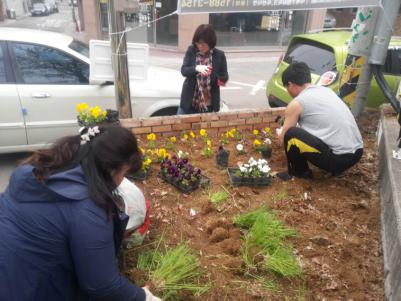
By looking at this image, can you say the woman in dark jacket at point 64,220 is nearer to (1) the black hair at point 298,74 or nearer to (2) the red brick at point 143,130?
(1) the black hair at point 298,74

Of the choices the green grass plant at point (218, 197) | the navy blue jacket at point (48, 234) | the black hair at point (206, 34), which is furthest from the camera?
the black hair at point (206, 34)

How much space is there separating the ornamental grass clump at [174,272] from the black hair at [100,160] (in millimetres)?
839

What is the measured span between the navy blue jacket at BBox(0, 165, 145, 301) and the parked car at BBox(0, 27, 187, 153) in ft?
10.2

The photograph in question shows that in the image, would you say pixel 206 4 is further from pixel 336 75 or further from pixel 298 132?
pixel 336 75

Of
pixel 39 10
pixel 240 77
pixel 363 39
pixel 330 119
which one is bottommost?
pixel 240 77

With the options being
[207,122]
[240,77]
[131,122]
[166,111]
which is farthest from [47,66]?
[240,77]

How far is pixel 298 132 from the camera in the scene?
3.38m

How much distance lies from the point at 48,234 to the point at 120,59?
2.69 m

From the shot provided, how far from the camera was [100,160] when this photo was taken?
5.01ft

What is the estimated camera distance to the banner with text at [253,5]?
3.44 metres

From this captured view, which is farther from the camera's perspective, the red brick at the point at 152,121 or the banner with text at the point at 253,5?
the red brick at the point at 152,121

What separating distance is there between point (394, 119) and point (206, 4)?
2.64m

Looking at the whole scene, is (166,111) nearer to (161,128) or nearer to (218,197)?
(161,128)

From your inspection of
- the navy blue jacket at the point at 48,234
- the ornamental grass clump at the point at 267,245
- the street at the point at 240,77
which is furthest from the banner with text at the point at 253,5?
the street at the point at 240,77
